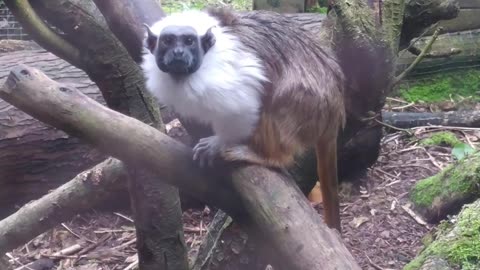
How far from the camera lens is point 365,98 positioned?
3545 millimetres

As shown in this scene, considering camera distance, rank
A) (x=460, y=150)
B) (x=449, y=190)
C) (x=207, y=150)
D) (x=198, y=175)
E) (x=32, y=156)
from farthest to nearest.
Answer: (x=460, y=150) → (x=32, y=156) → (x=449, y=190) → (x=207, y=150) → (x=198, y=175)

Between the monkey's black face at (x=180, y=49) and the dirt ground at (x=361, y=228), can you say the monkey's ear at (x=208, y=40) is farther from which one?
the dirt ground at (x=361, y=228)

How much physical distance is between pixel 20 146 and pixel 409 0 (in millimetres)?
2634

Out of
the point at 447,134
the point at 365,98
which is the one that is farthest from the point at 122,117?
the point at 447,134

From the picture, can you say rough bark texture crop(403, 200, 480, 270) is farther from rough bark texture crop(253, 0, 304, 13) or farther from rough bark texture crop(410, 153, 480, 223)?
rough bark texture crop(253, 0, 304, 13)

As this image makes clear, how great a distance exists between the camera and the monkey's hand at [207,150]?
2834 millimetres

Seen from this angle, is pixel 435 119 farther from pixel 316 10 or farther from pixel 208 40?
pixel 208 40

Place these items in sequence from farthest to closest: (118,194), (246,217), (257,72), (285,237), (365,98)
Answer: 1. (118,194)
2. (365,98)
3. (257,72)
4. (246,217)
5. (285,237)

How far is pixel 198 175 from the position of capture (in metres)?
2.78

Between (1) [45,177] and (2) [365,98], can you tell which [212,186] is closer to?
(2) [365,98]

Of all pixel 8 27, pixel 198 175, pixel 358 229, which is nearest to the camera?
pixel 198 175

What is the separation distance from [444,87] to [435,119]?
0.90m

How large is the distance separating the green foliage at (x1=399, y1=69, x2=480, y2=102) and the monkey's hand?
358 cm

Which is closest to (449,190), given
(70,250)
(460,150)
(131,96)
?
(460,150)
